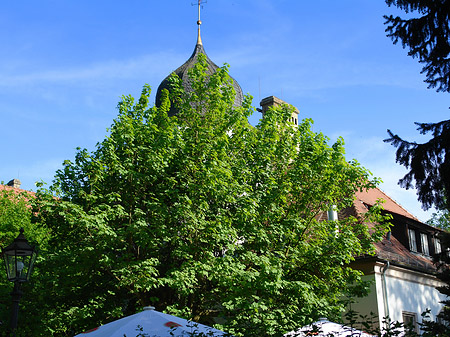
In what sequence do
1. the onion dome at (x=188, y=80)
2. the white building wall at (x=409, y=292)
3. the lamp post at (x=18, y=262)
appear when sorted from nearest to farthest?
the lamp post at (x=18, y=262)
the white building wall at (x=409, y=292)
the onion dome at (x=188, y=80)

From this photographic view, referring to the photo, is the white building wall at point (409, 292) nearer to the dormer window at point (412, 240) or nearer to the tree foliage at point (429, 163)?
the dormer window at point (412, 240)

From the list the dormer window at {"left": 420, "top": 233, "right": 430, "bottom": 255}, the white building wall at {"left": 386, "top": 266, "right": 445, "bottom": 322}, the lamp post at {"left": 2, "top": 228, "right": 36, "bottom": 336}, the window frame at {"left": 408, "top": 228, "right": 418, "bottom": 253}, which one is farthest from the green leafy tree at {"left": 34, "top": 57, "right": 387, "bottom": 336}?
the dormer window at {"left": 420, "top": 233, "right": 430, "bottom": 255}

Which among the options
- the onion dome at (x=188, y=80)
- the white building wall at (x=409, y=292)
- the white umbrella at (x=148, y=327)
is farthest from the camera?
the onion dome at (x=188, y=80)

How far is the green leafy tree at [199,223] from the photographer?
1438cm

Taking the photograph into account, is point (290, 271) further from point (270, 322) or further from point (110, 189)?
point (110, 189)

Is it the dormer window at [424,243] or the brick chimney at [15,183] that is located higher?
the brick chimney at [15,183]

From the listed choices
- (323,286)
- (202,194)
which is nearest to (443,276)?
(323,286)

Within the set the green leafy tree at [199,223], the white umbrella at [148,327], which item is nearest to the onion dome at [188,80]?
the green leafy tree at [199,223]

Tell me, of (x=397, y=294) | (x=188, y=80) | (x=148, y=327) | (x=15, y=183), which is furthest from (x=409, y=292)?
(x=15, y=183)

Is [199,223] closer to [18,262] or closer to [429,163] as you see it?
[18,262]

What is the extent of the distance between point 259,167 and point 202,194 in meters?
2.93

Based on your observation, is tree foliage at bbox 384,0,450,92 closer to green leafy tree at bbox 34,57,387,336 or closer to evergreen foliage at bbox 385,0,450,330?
evergreen foliage at bbox 385,0,450,330

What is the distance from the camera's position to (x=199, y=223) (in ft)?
48.2

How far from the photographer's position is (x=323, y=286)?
16250 mm
